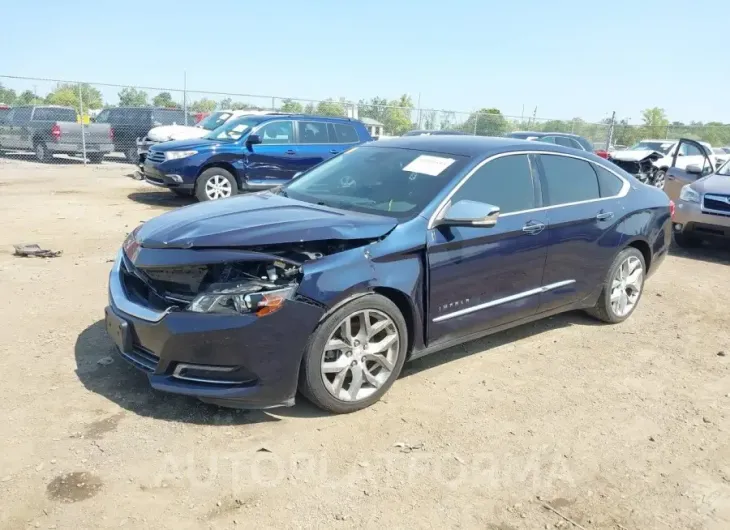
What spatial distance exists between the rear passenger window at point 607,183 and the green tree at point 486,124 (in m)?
20.1

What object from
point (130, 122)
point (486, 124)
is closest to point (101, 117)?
point (130, 122)

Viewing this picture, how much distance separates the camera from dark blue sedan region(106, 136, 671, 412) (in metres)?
3.33

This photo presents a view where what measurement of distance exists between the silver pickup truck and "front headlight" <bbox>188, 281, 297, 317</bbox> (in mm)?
15660

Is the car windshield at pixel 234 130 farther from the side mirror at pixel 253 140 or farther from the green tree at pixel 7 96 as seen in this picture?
the green tree at pixel 7 96

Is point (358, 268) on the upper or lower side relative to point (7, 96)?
lower

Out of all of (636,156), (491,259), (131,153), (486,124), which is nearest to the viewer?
(491,259)

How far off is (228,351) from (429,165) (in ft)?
6.56

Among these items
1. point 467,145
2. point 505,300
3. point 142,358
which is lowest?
point 142,358

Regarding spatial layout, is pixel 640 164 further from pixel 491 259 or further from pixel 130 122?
pixel 130 122

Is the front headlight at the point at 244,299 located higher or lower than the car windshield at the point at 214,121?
lower

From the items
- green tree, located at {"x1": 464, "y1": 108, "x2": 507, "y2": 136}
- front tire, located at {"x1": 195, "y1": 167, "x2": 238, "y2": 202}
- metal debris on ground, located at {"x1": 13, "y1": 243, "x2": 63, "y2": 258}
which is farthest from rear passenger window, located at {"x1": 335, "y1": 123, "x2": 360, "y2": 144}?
green tree, located at {"x1": 464, "y1": 108, "x2": 507, "y2": 136}

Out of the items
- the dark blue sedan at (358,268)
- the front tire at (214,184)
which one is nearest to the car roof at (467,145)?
the dark blue sedan at (358,268)

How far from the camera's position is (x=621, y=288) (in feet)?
18.0

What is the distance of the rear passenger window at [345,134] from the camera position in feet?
38.9
